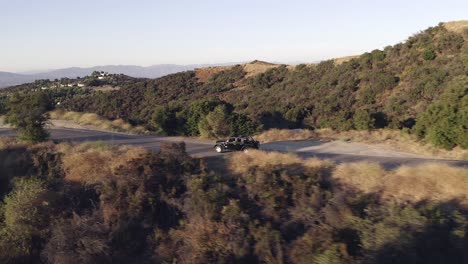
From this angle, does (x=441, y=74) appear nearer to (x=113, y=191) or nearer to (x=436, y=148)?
(x=436, y=148)

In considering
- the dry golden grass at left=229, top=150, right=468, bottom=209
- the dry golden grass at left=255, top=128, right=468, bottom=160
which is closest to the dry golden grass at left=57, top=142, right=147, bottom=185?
the dry golden grass at left=229, top=150, right=468, bottom=209

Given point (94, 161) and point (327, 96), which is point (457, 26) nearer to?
point (327, 96)

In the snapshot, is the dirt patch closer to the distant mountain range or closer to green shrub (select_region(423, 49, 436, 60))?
green shrub (select_region(423, 49, 436, 60))

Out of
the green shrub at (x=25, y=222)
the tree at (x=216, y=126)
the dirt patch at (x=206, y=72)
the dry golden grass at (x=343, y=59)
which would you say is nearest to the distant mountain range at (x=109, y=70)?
the dirt patch at (x=206, y=72)

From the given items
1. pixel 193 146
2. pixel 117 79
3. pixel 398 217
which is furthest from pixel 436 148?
pixel 117 79

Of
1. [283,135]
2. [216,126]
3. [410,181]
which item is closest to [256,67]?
[283,135]

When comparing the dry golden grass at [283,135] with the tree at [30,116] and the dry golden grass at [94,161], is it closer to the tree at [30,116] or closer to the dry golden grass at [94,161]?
the dry golden grass at [94,161]
